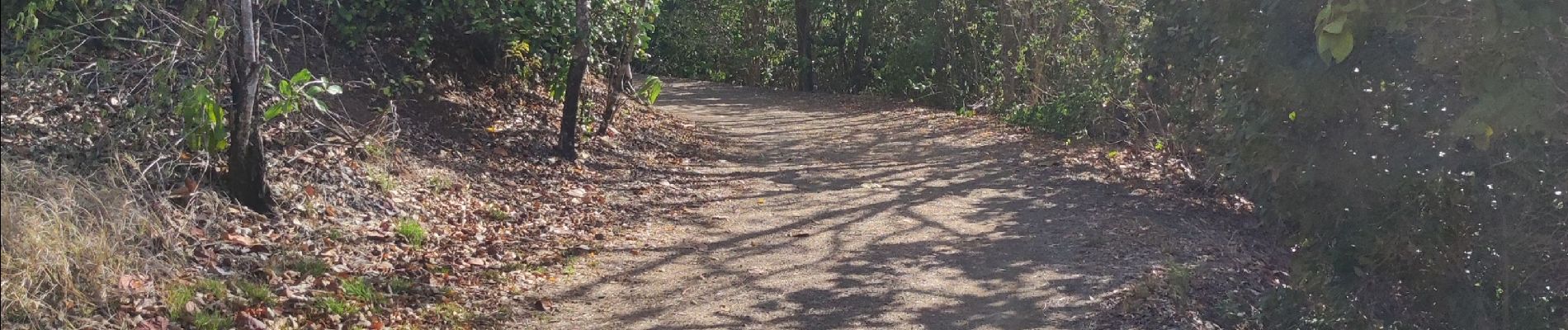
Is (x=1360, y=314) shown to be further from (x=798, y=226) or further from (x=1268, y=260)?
(x=798, y=226)

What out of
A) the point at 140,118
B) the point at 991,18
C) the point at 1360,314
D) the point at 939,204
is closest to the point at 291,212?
the point at 140,118

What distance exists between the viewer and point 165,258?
19.8 ft

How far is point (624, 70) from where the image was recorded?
39.7ft

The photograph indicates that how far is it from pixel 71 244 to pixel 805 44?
16.4 metres

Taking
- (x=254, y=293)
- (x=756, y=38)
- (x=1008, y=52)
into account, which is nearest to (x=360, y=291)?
(x=254, y=293)

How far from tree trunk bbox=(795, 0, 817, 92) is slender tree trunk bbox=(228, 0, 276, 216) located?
14.1m

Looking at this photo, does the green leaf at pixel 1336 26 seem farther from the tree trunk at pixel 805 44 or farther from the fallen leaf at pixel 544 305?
the tree trunk at pixel 805 44

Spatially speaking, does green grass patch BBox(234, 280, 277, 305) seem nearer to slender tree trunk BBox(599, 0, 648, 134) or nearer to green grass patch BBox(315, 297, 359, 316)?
green grass patch BBox(315, 297, 359, 316)

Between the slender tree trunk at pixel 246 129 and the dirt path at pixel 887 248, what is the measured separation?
181 centimetres

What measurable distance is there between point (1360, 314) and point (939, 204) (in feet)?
13.6

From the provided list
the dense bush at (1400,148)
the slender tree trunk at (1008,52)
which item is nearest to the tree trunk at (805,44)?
the slender tree trunk at (1008,52)

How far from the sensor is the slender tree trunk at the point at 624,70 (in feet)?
38.5

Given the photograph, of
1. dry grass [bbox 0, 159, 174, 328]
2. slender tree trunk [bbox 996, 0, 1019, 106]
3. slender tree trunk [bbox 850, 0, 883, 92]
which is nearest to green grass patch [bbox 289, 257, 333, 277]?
dry grass [bbox 0, 159, 174, 328]

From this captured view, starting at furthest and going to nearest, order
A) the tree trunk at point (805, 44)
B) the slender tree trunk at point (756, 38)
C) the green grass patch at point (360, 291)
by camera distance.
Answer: the slender tree trunk at point (756, 38)
the tree trunk at point (805, 44)
the green grass patch at point (360, 291)
